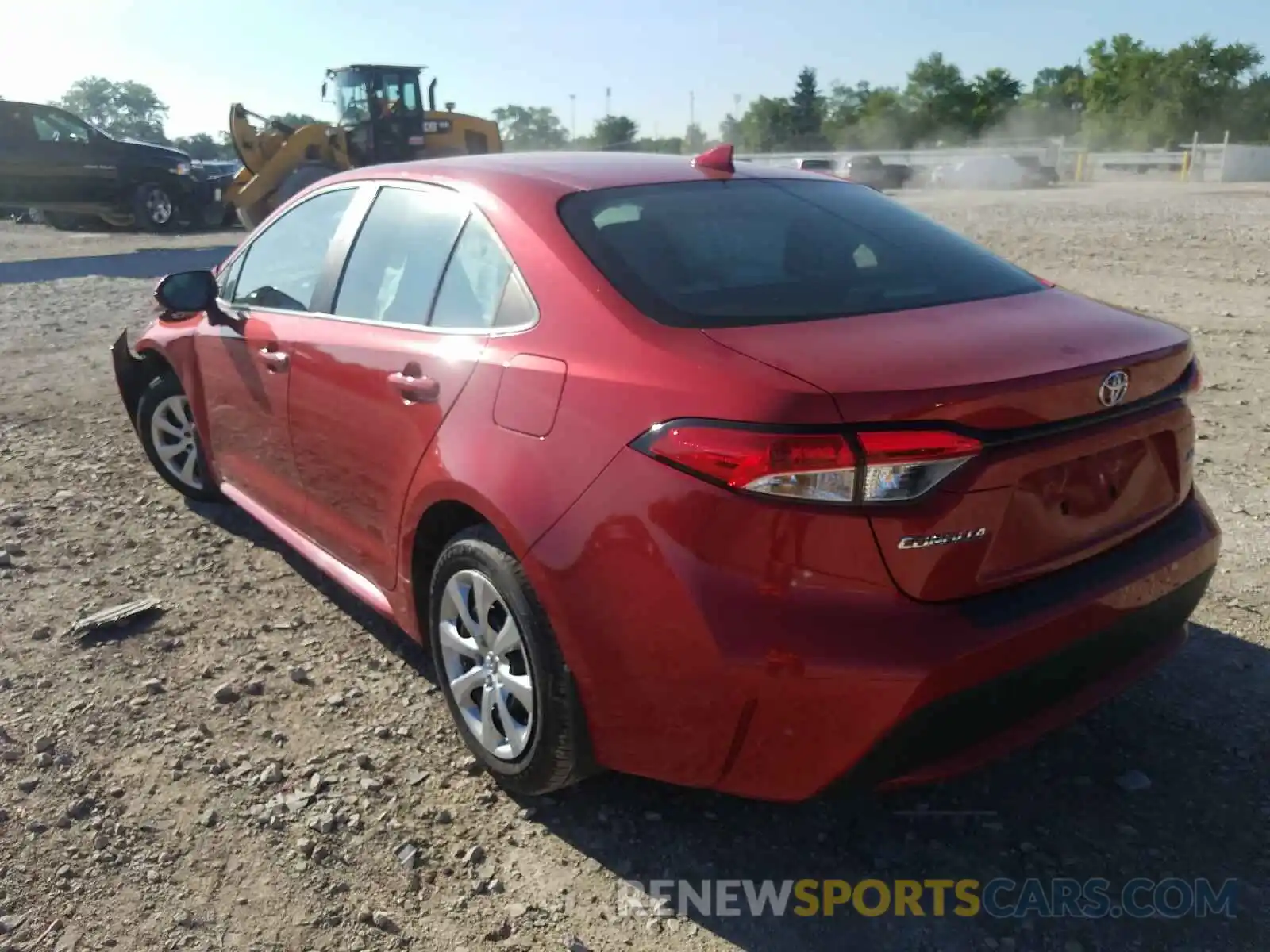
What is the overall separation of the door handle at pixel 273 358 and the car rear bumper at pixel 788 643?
1653 millimetres

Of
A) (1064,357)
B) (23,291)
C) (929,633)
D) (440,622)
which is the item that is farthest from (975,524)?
(23,291)

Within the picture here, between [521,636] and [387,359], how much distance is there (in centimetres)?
98

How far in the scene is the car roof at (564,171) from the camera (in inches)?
118

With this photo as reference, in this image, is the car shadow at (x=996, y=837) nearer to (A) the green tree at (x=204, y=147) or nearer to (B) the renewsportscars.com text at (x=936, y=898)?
(B) the renewsportscars.com text at (x=936, y=898)

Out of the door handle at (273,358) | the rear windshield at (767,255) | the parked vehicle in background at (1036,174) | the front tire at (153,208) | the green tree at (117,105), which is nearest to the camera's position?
the rear windshield at (767,255)

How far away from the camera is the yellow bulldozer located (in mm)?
16828

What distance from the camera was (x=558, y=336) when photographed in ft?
8.33

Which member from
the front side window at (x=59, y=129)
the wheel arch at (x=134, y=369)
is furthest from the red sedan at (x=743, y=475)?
the front side window at (x=59, y=129)

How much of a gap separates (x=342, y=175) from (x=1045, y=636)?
283cm

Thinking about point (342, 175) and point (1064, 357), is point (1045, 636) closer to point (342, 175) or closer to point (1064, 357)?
point (1064, 357)

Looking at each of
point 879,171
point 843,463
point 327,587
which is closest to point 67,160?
point 327,587

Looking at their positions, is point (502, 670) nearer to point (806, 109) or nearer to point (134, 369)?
point (134, 369)

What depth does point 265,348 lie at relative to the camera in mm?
Answer: 3775

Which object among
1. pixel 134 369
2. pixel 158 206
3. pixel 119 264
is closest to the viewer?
pixel 134 369
